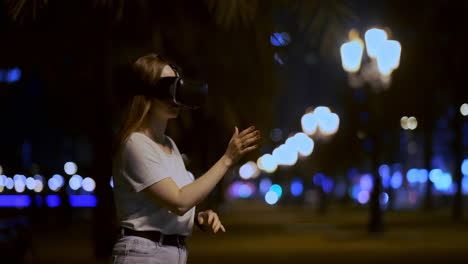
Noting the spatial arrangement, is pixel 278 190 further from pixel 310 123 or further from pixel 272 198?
pixel 310 123

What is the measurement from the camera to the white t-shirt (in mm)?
3578

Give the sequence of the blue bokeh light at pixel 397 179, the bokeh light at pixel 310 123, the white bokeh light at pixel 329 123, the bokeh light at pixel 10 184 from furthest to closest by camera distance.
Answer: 1. the blue bokeh light at pixel 397 179
2. the bokeh light at pixel 10 184
3. the bokeh light at pixel 310 123
4. the white bokeh light at pixel 329 123

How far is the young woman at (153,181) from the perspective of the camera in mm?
3551

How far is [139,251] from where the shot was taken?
363cm

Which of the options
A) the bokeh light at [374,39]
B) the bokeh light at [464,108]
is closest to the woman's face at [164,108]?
the bokeh light at [374,39]

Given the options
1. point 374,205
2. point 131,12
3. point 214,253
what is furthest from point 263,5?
point 374,205

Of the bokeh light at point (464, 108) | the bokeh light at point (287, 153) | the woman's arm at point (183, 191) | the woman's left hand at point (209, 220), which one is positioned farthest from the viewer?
the bokeh light at point (287, 153)

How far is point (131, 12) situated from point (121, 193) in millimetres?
6442

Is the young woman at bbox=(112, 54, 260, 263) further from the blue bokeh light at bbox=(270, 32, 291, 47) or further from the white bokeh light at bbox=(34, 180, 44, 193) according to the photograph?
the white bokeh light at bbox=(34, 180, 44, 193)

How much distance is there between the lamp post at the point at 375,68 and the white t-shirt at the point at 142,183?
20670mm

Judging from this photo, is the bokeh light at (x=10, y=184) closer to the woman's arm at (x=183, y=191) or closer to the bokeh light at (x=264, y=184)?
the woman's arm at (x=183, y=191)

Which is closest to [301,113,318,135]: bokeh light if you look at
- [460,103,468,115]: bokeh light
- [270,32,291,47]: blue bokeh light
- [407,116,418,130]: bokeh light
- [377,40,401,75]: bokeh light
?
[407,116,418,130]: bokeh light

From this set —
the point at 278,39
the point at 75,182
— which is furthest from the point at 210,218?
the point at 75,182

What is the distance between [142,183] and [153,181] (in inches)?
1.9
